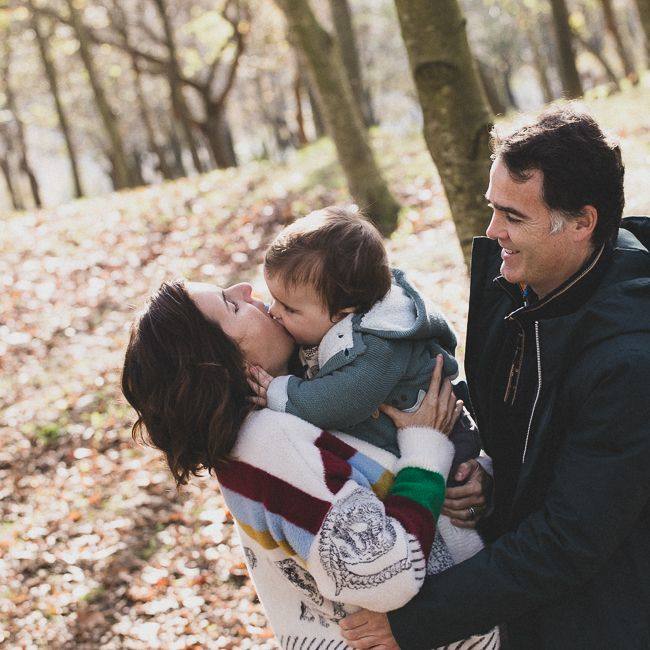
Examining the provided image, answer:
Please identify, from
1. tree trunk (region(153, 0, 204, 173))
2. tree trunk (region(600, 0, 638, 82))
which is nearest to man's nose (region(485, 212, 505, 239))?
tree trunk (region(600, 0, 638, 82))

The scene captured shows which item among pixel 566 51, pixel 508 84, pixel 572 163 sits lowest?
pixel 572 163

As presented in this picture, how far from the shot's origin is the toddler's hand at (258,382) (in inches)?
92.0

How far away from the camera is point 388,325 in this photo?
2416mm

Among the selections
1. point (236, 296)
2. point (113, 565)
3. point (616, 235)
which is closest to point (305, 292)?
point (236, 296)

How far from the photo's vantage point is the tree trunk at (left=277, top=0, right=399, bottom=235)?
8.82 meters

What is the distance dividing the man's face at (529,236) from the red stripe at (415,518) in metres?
0.78

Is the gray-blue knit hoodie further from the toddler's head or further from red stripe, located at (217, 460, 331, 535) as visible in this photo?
red stripe, located at (217, 460, 331, 535)

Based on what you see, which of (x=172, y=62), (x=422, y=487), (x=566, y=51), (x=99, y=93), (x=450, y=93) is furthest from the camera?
(x=172, y=62)

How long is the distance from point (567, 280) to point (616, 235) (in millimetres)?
204

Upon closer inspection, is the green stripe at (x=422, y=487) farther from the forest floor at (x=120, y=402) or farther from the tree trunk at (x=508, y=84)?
the tree trunk at (x=508, y=84)

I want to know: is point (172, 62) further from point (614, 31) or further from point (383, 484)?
point (383, 484)

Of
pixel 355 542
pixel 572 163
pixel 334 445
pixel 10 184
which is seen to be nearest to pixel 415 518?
pixel 355 542

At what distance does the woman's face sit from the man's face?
2.63ft

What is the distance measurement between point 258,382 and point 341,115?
7.38 meters
